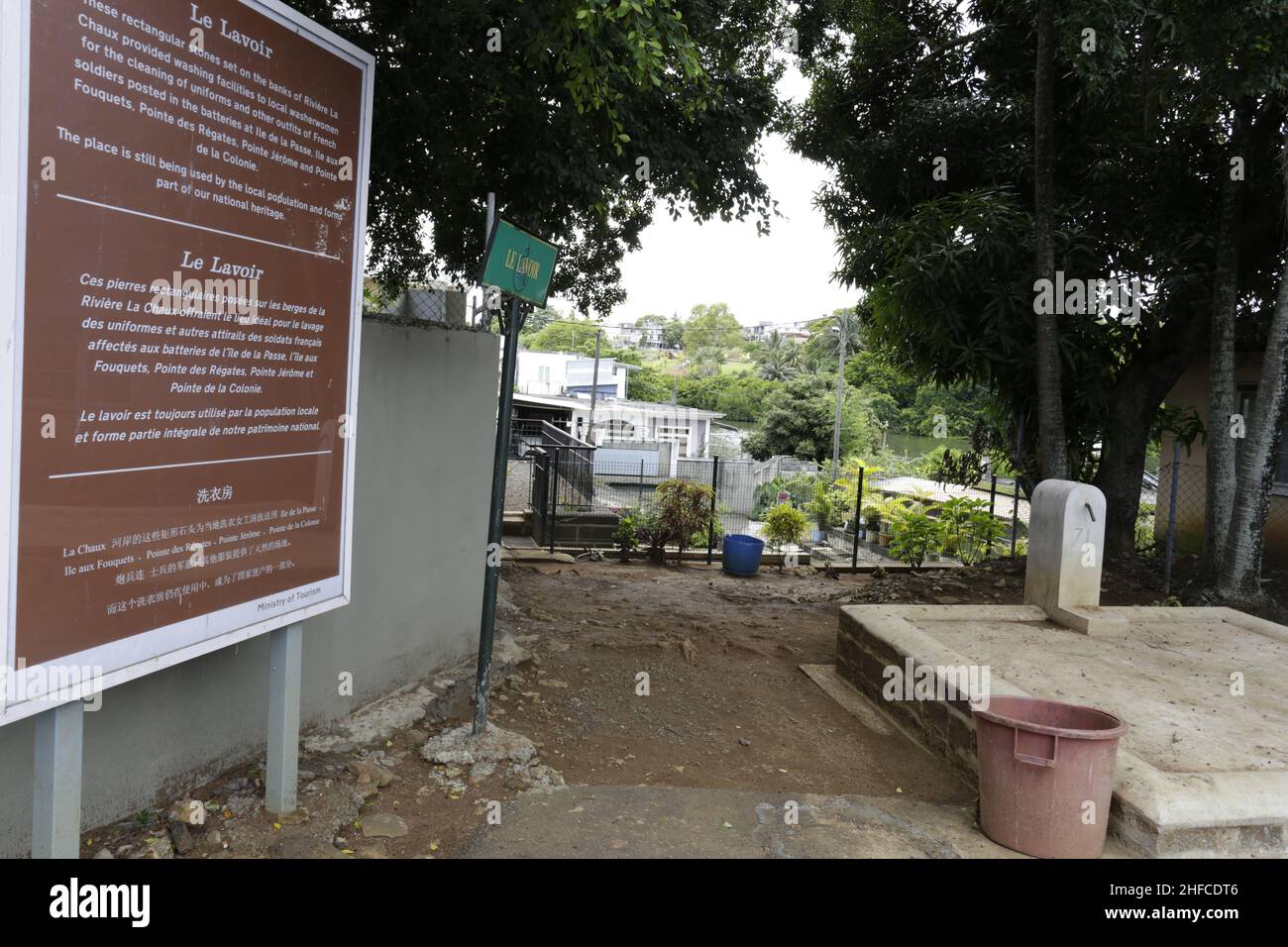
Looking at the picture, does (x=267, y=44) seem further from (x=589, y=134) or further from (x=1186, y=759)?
(x=1186, y=759)

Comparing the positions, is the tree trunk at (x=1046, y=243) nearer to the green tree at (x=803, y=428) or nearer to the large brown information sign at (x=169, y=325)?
the large brown information sign at (x=169, y=325)

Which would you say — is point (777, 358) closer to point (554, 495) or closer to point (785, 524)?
point (785, 524)

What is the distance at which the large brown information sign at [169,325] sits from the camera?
8.65 ft

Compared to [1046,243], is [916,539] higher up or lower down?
lower down

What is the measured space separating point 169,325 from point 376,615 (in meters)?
2.81

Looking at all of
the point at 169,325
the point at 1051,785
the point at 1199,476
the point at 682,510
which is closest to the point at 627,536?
the point at 682,510

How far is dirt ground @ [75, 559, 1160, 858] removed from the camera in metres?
3.98

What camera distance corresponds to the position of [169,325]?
10.1ft

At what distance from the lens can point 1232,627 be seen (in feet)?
24.4

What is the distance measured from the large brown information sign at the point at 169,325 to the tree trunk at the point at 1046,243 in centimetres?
763

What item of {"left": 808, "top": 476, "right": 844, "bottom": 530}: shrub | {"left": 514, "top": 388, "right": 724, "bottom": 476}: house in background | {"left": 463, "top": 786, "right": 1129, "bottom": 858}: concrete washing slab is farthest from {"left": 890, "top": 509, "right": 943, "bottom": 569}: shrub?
{"left": 514, "top": 388, "right": 724, "bottom": 476}: house in background

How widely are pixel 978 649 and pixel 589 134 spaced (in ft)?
14.8

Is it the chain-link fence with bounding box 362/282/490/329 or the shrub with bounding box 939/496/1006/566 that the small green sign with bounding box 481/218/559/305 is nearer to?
the chain-link fence with bounding box 362/282/490/329

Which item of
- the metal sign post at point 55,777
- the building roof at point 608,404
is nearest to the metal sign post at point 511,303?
the metal sign post at point 55,777
